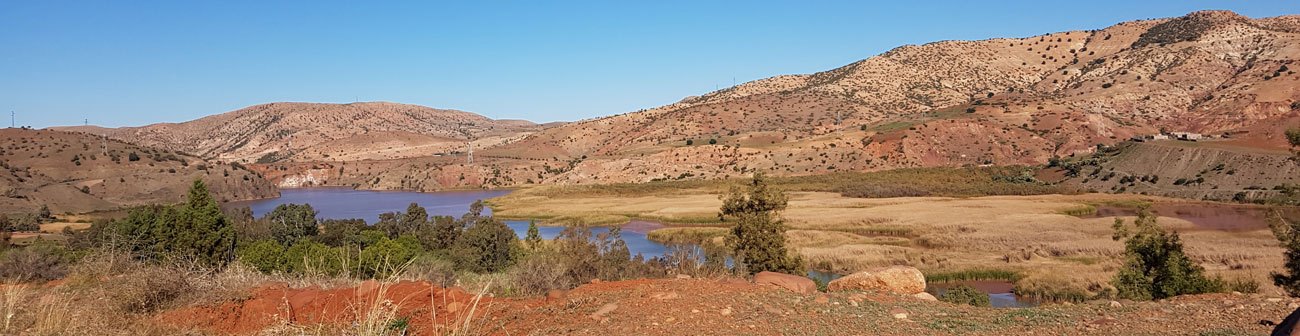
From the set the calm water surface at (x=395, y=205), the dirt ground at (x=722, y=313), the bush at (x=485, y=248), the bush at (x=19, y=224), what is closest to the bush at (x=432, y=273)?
the dirt ground at (x=722, y=313)

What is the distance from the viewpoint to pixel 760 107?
137 metres

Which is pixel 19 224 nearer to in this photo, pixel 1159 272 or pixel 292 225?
pixel 292 225

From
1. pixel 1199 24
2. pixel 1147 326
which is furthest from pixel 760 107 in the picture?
pixel 1147 326

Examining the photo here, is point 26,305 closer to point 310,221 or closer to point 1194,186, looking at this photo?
point 310,221

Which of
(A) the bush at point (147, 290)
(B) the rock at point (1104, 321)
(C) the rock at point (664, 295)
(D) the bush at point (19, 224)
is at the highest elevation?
(A) the bush at point (147, 290)

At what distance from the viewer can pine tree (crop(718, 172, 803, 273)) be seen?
2464 cm

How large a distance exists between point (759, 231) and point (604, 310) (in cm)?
1532

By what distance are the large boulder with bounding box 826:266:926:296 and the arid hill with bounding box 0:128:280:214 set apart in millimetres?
76306

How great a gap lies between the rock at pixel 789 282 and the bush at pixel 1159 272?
11.4 metres

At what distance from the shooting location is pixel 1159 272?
67.9 feet

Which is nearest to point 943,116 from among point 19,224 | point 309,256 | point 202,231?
point 309,256

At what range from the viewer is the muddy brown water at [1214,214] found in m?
44.7

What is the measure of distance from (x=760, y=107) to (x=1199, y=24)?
78773 mm

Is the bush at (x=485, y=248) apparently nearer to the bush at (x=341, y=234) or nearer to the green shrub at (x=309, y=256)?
the bush at (x=341, y=234)
